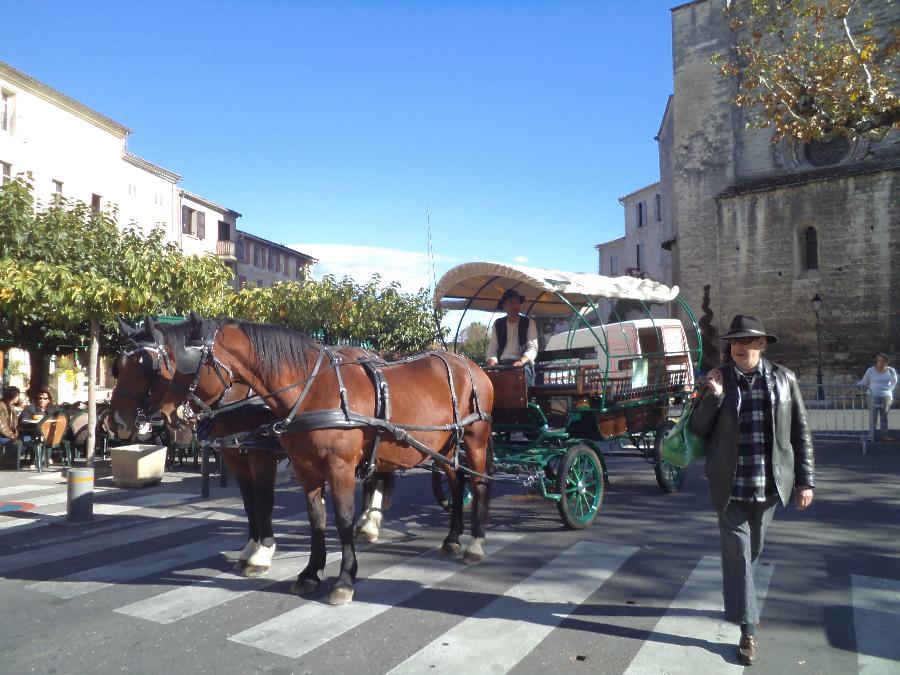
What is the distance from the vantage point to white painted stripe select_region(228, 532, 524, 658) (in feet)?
12.9

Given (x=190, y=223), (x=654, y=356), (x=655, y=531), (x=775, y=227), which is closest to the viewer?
(x=655, y=531)

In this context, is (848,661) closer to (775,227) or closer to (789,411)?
(789,411)

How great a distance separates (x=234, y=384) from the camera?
5.04 meters

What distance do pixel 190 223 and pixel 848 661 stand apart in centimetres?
3706

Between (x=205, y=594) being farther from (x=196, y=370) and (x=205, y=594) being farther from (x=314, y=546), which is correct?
(x=196, y=370)

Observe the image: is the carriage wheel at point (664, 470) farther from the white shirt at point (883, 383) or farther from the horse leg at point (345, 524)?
the white shirt at point (883, 383)

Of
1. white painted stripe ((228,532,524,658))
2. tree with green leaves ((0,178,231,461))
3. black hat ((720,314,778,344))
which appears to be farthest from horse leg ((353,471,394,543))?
tree with green leaves ((0,178,231,461))

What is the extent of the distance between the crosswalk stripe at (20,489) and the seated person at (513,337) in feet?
22.9

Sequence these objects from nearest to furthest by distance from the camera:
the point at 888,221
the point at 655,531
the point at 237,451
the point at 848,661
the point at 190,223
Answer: the point at 848,661 < the point at 237,451 < the point at 655,531 < the point at 888,221 < the point at 190,223

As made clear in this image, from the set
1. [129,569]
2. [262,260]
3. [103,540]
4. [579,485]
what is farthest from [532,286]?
[262,260]

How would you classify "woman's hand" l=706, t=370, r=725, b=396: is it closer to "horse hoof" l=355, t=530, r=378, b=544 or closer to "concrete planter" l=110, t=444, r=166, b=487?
"horse hoof" l=355, t=530, r=378, b=544

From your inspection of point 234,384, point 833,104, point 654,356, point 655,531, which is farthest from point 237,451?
point 833,104

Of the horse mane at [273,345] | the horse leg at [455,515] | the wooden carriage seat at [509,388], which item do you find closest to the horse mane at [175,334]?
the horse mane at [273,345]

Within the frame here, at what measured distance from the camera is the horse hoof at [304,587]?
4750mm
